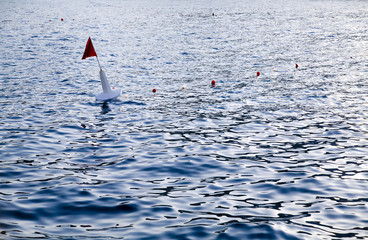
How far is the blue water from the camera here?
26.6ft

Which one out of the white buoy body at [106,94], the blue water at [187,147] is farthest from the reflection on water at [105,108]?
the white buoy body at [106,94]

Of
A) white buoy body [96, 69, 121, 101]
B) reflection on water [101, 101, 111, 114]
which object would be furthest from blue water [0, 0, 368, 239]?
white buoy body [96, 69, 121, 101]

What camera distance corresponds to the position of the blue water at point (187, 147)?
8.09 meters

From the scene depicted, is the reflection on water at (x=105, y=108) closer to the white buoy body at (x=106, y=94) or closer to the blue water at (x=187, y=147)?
the blue water at (x=187, y=147)

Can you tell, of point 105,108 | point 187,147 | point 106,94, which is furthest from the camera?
point 106,94

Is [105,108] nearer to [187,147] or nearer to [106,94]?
[106,94]

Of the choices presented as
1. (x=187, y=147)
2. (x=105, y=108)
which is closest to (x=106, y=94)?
(x=105, y=108)

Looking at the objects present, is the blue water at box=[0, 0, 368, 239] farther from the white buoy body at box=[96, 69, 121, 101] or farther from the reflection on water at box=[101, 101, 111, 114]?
the white buoy body at box=[96, 69, 121, 101]

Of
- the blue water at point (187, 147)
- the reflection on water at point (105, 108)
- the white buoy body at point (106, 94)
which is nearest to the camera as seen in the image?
the blue water at point (187, 147)

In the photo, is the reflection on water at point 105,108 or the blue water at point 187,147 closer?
the blue water at point 187,147

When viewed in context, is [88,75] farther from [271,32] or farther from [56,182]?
[271,32]

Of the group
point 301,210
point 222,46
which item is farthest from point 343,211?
point 222,46

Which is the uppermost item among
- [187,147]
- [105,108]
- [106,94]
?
[106,94]

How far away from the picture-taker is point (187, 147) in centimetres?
1254
